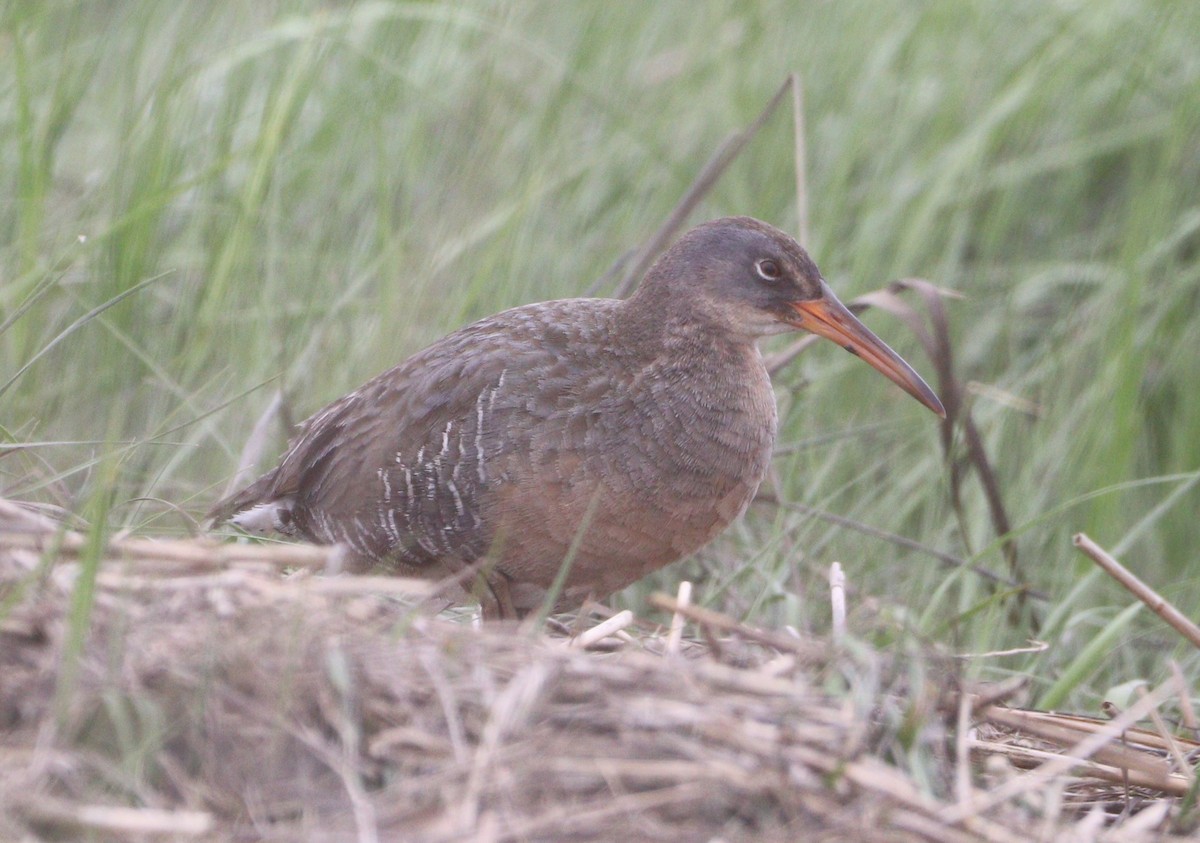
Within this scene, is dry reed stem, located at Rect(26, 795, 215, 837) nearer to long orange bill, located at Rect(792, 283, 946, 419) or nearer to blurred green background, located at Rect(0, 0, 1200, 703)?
blurred green background, located at Rect(0, 0, 1200, 703)

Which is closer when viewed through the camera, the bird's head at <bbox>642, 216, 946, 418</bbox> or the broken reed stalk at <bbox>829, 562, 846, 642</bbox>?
the broken reed stalk at <bbox>829, 562, 846, 642</bbox>

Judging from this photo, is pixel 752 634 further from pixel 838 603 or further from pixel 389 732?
pixel 389 732

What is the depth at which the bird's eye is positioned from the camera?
3.92 metres

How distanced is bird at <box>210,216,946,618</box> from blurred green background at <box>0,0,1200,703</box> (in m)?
0.34

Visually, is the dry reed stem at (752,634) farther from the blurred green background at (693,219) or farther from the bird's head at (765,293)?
the bird's head at (765,293)

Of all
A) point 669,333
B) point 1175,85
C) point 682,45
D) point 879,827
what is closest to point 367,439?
point 669,333

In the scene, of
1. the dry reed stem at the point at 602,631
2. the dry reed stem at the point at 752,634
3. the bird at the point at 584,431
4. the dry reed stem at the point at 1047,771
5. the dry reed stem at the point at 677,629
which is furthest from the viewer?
the bird at the point at 584,431

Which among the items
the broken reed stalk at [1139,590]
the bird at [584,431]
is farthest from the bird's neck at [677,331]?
the broken reed stalk at [1139,590]

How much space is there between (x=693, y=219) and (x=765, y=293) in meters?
1.71

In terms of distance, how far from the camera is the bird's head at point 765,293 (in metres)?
3.92

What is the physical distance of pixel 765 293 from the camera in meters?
3.94

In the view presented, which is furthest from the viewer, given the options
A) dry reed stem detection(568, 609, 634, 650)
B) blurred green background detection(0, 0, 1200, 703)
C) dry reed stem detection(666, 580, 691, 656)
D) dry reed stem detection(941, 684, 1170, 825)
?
blurred green background detection(0, 0, 1200, 703)

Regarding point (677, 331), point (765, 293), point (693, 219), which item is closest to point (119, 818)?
point (677, 331)

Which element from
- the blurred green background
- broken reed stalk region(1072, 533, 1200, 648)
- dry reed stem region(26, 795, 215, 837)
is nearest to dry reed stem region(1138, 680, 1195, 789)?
broken reed stalk region(1072, 533, 1200, 648)
